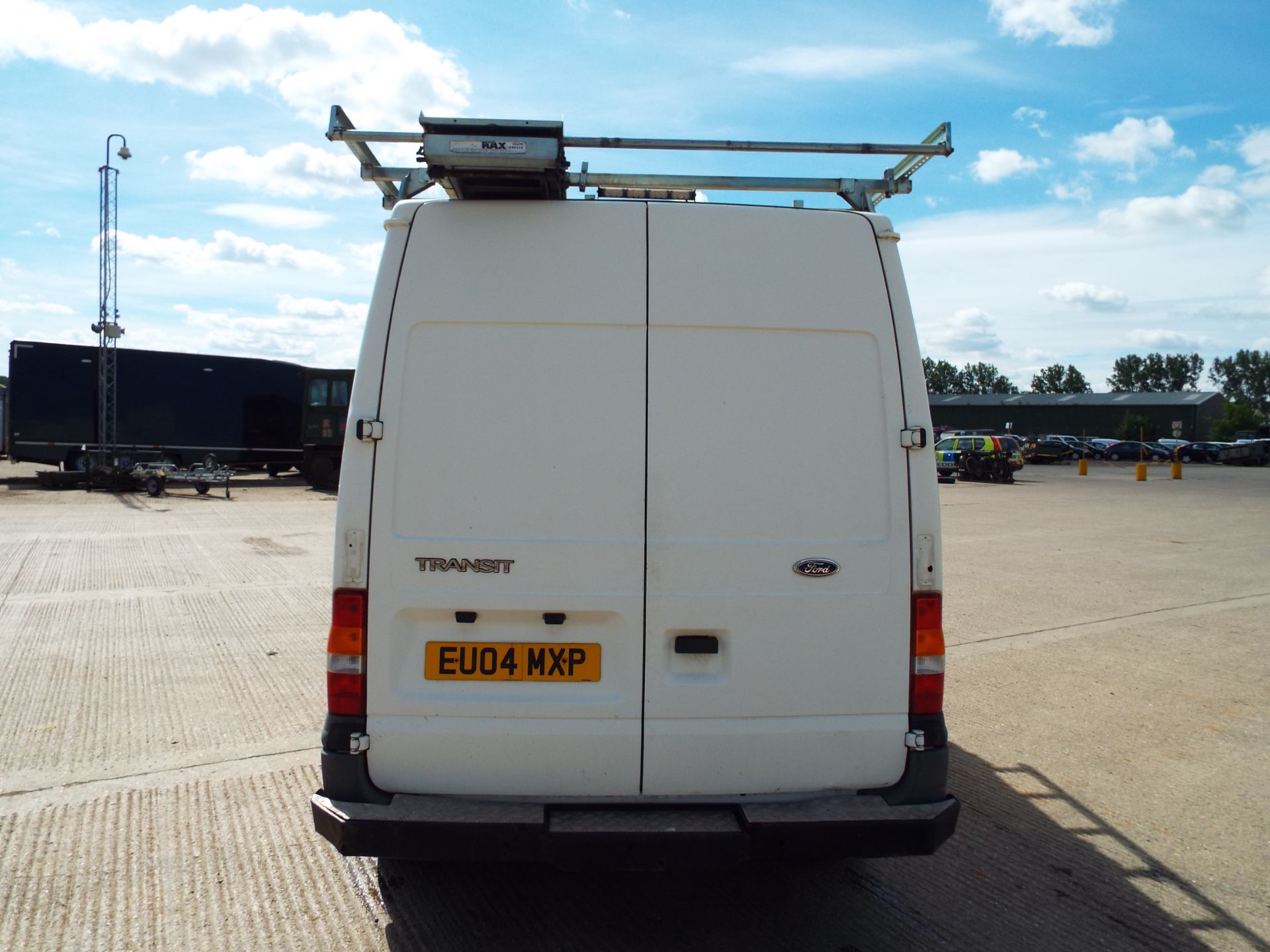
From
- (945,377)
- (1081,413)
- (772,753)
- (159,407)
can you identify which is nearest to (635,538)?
(772,753)

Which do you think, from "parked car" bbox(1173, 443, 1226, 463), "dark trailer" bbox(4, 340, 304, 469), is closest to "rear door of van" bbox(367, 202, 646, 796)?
"dark trailer" bbox(4, 340, 304, 469)

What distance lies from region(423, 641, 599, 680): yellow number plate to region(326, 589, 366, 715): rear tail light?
21 centimetres

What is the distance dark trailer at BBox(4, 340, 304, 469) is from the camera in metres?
26.0

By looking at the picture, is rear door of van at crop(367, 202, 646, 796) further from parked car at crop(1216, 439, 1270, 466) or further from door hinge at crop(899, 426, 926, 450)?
parked car at crop(1216, 439, 1270, 466)

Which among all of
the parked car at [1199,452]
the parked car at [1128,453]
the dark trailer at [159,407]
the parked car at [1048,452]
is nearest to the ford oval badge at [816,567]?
the dark trailer at [159,407]

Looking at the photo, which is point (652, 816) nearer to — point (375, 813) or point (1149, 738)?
point (375, 813)

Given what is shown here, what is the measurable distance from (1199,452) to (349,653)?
69829 mm

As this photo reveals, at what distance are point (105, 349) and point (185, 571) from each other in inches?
672

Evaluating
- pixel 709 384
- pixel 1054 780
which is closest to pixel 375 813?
pixel 709 384

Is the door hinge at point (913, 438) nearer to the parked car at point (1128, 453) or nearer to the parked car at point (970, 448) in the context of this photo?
the parked car at point (970, 448)

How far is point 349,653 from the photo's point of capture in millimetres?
3070

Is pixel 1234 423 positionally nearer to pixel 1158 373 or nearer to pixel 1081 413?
pixel 1081 413

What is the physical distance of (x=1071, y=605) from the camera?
9820 mm

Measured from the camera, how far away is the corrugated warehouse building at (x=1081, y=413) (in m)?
91.9
